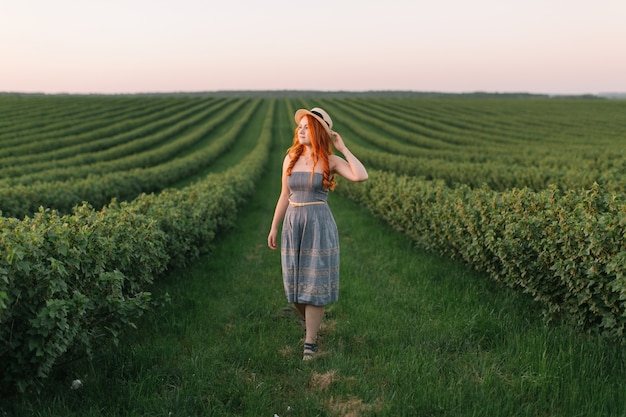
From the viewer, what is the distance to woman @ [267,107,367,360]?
4.28 metres

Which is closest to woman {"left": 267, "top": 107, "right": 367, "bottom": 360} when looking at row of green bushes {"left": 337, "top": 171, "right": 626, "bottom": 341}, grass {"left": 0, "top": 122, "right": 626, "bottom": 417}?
Result: grass {"left": 0, "top": 122, "right": 626, "bottom": 417}

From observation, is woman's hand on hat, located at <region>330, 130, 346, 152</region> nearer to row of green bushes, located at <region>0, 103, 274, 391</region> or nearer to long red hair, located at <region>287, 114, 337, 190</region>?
long red hair, located at <region>287, 114, 337, 190</region>

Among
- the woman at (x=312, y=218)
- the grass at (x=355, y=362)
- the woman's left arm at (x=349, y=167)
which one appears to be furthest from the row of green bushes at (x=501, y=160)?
the woman at (x=312, y=218)

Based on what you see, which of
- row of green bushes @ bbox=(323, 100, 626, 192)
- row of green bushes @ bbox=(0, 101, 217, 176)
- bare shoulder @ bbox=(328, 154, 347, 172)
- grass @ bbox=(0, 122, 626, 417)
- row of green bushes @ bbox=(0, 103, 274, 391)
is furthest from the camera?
row of green bushes @ bbox=(0, 101, 217, 176)

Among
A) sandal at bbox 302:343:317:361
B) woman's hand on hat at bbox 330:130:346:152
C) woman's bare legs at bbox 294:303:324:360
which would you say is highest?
woman's hand on hat at bbox 330:130:346:152

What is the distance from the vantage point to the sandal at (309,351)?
4.25 metres

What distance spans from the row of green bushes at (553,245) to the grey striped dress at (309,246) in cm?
248

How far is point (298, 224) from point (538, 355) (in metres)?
2.67

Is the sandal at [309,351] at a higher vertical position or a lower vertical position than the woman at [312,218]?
lower

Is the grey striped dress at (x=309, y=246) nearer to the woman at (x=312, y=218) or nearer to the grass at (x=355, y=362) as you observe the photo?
the woman at (x=312, y=218)

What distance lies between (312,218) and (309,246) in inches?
11.5

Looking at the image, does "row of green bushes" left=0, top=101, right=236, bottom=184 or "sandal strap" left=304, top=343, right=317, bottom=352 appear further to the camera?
"row of green bushes" left=0, top=101, right=236, bottom=184

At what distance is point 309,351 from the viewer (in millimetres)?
4309

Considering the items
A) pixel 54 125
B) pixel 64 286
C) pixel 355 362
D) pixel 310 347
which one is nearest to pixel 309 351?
pixel 310 347
